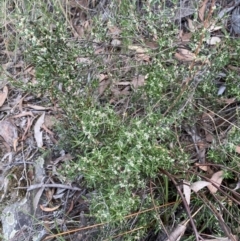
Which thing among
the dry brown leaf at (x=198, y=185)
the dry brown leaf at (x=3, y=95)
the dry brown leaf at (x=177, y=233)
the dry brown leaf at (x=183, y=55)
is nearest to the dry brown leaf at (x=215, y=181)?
the dry brown leaf at (x=198, y=185)

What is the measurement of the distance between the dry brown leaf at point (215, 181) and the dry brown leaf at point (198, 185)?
25mm

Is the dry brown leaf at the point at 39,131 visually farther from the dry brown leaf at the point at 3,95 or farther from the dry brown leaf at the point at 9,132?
the dry brown leaf at the point at 3,95

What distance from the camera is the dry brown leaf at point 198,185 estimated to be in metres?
1.81

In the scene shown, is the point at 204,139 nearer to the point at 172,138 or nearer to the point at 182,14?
the point at 172,138

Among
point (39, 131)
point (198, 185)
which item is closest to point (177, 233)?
point (198, 185)

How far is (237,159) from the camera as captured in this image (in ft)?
5.86

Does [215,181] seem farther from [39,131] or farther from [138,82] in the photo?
[39,131]

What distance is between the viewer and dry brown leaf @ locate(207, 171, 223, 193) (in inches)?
71.5

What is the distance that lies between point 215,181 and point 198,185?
0.08 meters

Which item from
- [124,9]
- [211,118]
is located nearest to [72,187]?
[211,118]

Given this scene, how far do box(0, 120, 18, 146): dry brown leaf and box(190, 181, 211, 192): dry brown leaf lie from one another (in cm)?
97

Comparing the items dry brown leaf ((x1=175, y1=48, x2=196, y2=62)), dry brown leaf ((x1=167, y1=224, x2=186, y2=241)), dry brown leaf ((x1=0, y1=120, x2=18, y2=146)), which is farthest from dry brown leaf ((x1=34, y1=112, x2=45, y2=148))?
dry brown leaf ((x1=167, y1=224, x2=186, y2=241))

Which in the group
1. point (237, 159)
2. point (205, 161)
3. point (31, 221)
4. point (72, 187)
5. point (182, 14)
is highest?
point (182, 14)

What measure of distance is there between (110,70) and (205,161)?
594 millimetres
